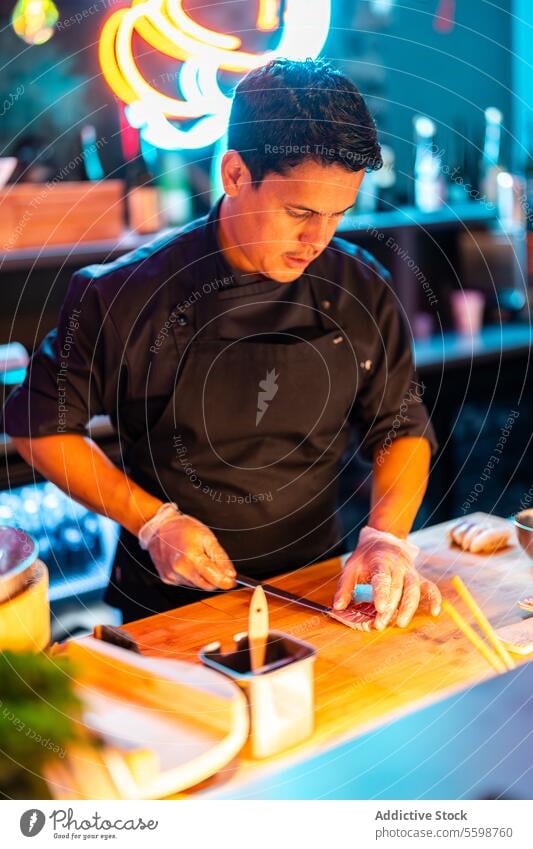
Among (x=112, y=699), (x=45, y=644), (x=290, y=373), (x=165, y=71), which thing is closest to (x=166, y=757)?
(x=112, y=699)

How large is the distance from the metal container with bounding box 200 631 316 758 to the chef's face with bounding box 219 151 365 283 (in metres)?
0.64

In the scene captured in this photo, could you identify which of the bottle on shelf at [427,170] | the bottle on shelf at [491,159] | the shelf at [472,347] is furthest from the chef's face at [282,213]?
the bottle on shelf at [491,159]

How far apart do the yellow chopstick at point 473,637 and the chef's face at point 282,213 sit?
0.53 metres

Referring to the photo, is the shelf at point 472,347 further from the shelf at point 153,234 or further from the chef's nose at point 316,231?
the chef's nose at point 316,231

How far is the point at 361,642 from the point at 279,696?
0.26 metres

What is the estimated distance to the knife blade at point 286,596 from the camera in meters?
1.32

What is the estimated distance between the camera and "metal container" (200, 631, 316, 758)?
0.97 metres

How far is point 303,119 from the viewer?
1366 millimetres

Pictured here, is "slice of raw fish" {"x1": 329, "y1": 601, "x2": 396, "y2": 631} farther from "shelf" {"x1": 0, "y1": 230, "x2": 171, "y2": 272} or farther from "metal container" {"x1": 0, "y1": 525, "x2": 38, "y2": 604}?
"shelf" {"x1": 0, "y1": 230, "x2": 171, "y2": 272}

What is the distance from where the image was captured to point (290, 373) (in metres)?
1.63

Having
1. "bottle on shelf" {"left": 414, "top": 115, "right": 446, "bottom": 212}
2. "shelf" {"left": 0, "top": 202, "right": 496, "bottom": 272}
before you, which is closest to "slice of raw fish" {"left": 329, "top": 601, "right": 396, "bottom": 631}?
"shelf" {"left": 0, "top": 202, "right": 496, "bottom": 272}

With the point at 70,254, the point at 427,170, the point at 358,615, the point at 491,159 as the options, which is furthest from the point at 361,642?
the point at 491,159

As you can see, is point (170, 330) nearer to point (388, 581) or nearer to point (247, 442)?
point (247, 442)
